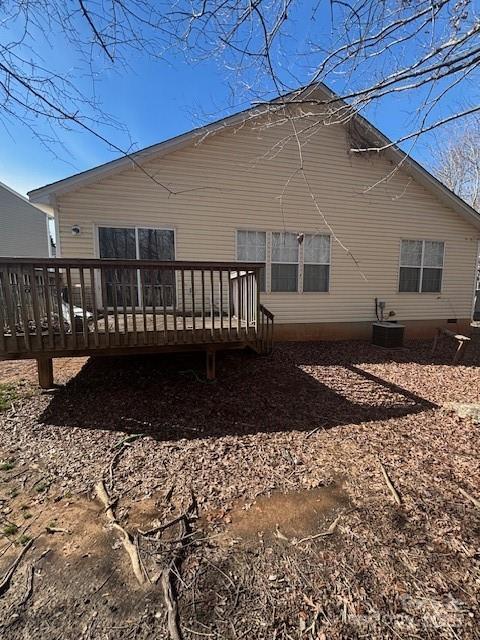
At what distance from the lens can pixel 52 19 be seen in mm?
2510

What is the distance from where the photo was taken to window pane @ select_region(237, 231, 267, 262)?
8.02 m

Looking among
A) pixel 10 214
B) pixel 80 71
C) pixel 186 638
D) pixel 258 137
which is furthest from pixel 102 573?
pixel 10 214

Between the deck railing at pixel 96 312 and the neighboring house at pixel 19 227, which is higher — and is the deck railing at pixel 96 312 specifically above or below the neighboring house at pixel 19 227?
below

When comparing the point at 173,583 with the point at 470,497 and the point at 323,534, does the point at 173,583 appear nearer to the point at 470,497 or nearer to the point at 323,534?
the point at 323,534

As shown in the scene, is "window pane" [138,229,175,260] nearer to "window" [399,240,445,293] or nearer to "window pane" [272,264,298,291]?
"window pane" [272,264,298,291]

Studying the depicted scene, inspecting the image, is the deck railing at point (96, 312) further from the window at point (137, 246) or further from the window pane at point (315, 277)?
the window pane at point (315, 277)

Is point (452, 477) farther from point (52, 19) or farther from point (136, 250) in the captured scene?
point (136, 250)

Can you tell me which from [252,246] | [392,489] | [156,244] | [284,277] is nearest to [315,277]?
[284,277]

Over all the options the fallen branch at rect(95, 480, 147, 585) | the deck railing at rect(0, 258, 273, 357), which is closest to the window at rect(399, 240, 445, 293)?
the deck railing at rect(0, 258, 273, 357)

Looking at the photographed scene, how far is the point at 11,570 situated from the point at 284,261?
24.8 feet

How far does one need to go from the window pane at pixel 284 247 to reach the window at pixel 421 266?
3.40m

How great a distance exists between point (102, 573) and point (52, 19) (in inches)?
155

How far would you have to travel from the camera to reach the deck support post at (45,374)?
4.88 meters

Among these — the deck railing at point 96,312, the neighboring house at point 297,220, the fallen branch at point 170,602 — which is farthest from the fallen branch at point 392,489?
the neighboring house at point 297,220
